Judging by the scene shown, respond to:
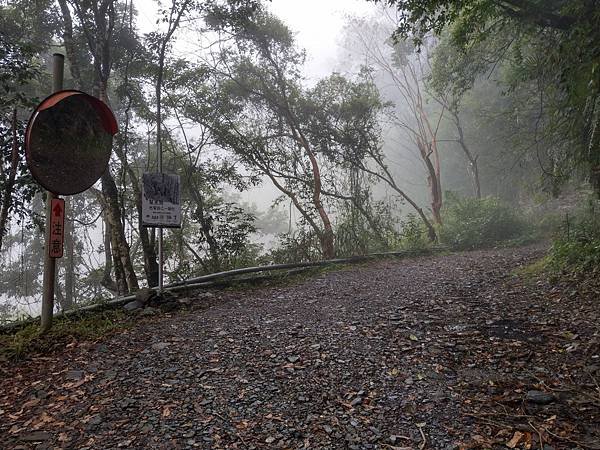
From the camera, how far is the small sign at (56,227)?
350cm

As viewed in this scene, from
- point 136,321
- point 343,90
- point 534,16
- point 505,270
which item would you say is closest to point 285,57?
point 343,90

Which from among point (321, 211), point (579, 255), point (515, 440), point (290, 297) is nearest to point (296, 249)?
point (321, 211)

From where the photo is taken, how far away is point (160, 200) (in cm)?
476

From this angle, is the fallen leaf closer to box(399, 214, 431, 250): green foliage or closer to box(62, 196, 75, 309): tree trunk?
box(399, 214, 431, 250): green foliage

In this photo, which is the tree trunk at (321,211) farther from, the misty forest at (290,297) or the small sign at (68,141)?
the small sign at (68,141)

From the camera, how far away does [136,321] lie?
4.23 meters

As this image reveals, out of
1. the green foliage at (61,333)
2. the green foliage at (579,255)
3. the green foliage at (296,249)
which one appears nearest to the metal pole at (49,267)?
the green foliage at (61,333)

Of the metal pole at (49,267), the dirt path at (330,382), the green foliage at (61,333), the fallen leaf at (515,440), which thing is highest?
the metal pole at (49,267)

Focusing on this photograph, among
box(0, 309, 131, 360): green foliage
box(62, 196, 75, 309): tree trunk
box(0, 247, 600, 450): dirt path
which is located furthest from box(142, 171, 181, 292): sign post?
box(62, 196, 75, 309): tree trunk

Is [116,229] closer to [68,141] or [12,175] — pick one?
[12,175]

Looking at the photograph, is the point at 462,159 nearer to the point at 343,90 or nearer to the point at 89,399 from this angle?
the point at 343,90

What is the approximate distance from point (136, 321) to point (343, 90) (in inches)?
365

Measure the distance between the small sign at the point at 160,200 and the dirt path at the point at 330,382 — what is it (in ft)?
3.97

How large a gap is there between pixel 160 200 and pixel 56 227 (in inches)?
53.9
